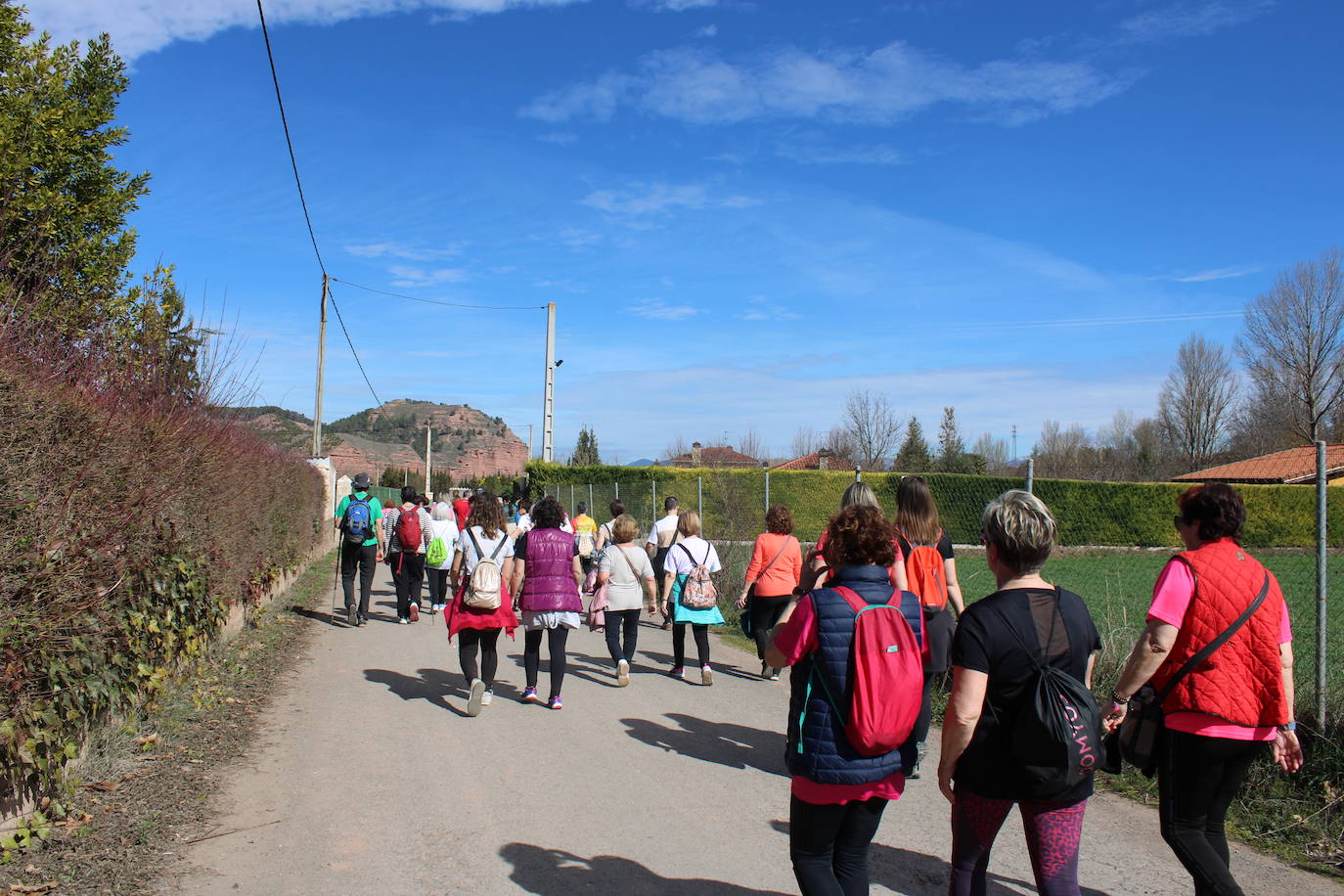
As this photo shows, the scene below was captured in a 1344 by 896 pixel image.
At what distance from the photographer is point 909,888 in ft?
13.5

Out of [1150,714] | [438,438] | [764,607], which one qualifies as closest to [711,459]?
[764,607]

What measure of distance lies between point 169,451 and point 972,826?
5.81 metres

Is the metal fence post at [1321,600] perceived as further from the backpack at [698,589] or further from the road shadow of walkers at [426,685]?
the road shadow of walkers at [426,685]

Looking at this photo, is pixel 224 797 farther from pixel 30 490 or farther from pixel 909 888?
pixel 909 888

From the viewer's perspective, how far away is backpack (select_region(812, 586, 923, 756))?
120 inches

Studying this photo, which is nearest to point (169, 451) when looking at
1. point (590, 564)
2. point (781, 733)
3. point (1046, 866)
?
point (781, 733)

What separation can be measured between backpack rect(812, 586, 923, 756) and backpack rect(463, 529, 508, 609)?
4497 mm

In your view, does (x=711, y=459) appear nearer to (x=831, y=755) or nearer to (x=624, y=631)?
(x=624, y=631)

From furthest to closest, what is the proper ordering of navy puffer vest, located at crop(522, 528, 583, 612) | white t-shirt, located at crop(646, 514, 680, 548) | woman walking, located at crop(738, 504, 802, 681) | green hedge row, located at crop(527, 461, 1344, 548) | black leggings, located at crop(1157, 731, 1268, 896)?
green hedge row, located at crop(527, 461, 1344, 548), white t-shirt, located at crop(646, 514, 680, 548), woman walking, located at crop(738, 504, 802, 681), navy puffer vest, located at crop(522, 528, 583, 612), black leggings, located at crop(1157, 731, 1268, 896)

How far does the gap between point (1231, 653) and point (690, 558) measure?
5499 mm

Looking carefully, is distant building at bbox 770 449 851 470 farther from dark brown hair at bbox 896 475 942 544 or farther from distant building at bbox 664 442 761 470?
dark brown hair at bbox 896 475 942 544

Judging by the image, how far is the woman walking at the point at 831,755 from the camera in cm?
308

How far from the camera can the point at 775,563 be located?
7.63 meters

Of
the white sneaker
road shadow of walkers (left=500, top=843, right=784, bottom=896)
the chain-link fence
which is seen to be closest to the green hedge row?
the chain-link fence
